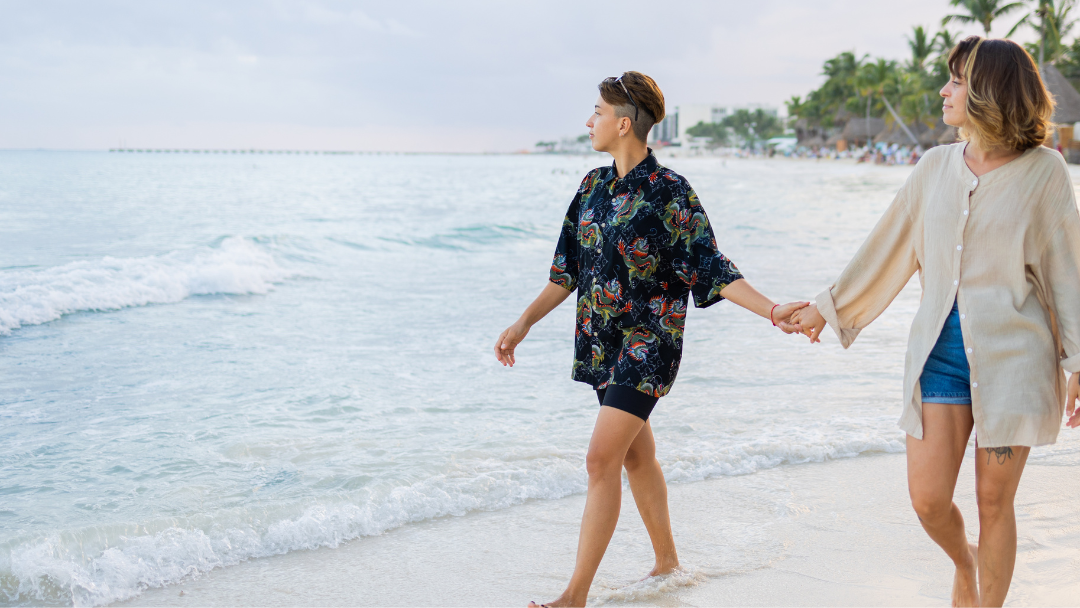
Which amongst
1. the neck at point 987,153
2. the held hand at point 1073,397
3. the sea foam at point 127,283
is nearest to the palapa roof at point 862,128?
the sea foam at point 127,283

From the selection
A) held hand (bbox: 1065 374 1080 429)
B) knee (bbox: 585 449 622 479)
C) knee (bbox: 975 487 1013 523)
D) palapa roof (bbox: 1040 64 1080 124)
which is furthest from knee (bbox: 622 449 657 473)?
palapa roof (bbox: 1040 64 1080 124)

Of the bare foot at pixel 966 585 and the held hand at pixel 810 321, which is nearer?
the bare foot at pixel 966 585

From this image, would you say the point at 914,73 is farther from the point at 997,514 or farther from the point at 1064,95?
the point at 997,514

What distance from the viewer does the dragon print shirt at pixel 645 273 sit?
2.74 metres

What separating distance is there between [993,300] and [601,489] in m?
1.33

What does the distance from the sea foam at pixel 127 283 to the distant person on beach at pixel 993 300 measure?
9.24m

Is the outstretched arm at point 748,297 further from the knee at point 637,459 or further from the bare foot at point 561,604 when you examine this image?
the bare foot at point 561,604

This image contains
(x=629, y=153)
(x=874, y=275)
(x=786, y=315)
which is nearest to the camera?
(x=874, y=275)

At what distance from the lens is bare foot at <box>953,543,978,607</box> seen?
2711mm

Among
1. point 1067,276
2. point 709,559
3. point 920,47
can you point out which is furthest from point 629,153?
point 920,47

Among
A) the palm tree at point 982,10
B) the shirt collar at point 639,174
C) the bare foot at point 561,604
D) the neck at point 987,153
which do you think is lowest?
the bare foot at point 561,604

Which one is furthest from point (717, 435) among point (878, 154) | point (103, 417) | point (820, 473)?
point (878, 154)

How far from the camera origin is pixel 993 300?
229 cm

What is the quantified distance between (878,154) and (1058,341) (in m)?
70.5
